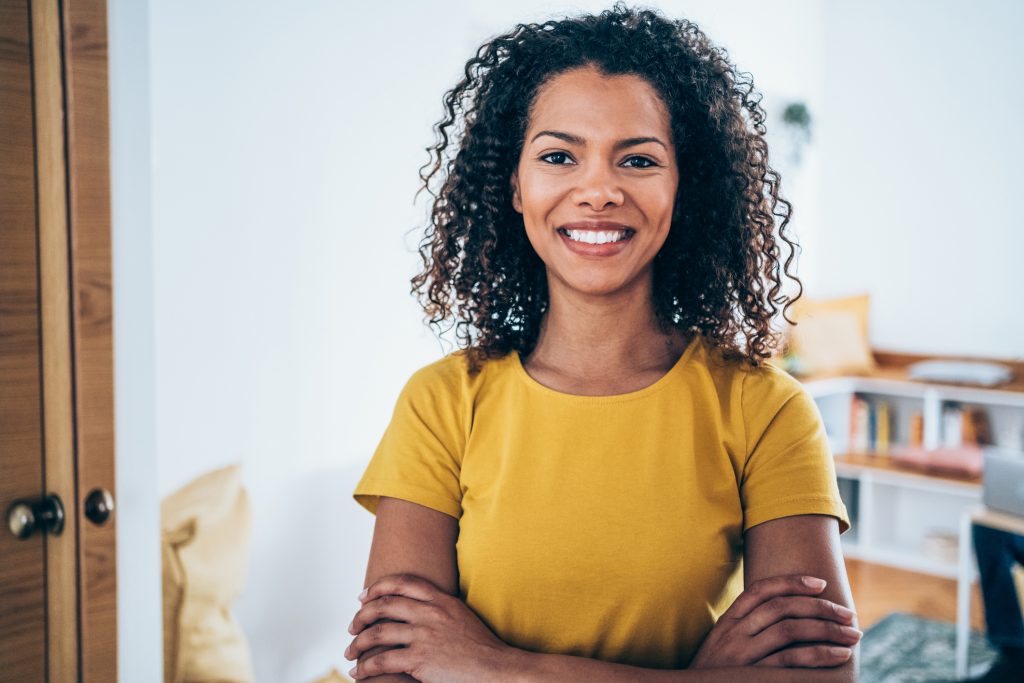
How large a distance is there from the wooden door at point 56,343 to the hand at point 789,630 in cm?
105

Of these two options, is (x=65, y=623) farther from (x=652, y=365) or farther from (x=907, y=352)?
(x=907, y=352)

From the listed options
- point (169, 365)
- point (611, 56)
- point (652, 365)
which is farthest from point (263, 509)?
point (611, 56)

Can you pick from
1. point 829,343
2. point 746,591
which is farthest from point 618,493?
point 829,343

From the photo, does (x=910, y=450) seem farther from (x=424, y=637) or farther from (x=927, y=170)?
(x=424, y=637)

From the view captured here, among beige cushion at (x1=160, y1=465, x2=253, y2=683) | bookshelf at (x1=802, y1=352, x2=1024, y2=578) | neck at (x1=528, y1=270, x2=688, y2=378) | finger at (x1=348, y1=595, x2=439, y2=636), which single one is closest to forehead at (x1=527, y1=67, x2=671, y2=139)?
neck at (x1=528, y1=270, x2=688, y2=378)

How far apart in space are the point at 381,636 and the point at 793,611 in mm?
499

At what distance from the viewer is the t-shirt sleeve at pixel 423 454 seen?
1142mm

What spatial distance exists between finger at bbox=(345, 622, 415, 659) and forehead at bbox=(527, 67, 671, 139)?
0.66 m

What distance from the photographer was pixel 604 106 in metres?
1.10

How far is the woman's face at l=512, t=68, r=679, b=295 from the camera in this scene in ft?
3.58

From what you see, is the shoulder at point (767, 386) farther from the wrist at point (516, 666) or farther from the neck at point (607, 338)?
the wrist at point (516, 666)

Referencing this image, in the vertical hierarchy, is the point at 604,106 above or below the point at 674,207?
above

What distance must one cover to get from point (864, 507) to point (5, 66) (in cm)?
423

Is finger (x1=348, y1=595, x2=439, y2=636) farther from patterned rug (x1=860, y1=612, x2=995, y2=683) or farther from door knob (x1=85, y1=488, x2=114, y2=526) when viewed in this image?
patterned rug (x1=860, y1=612, x2=995, y2=683)
